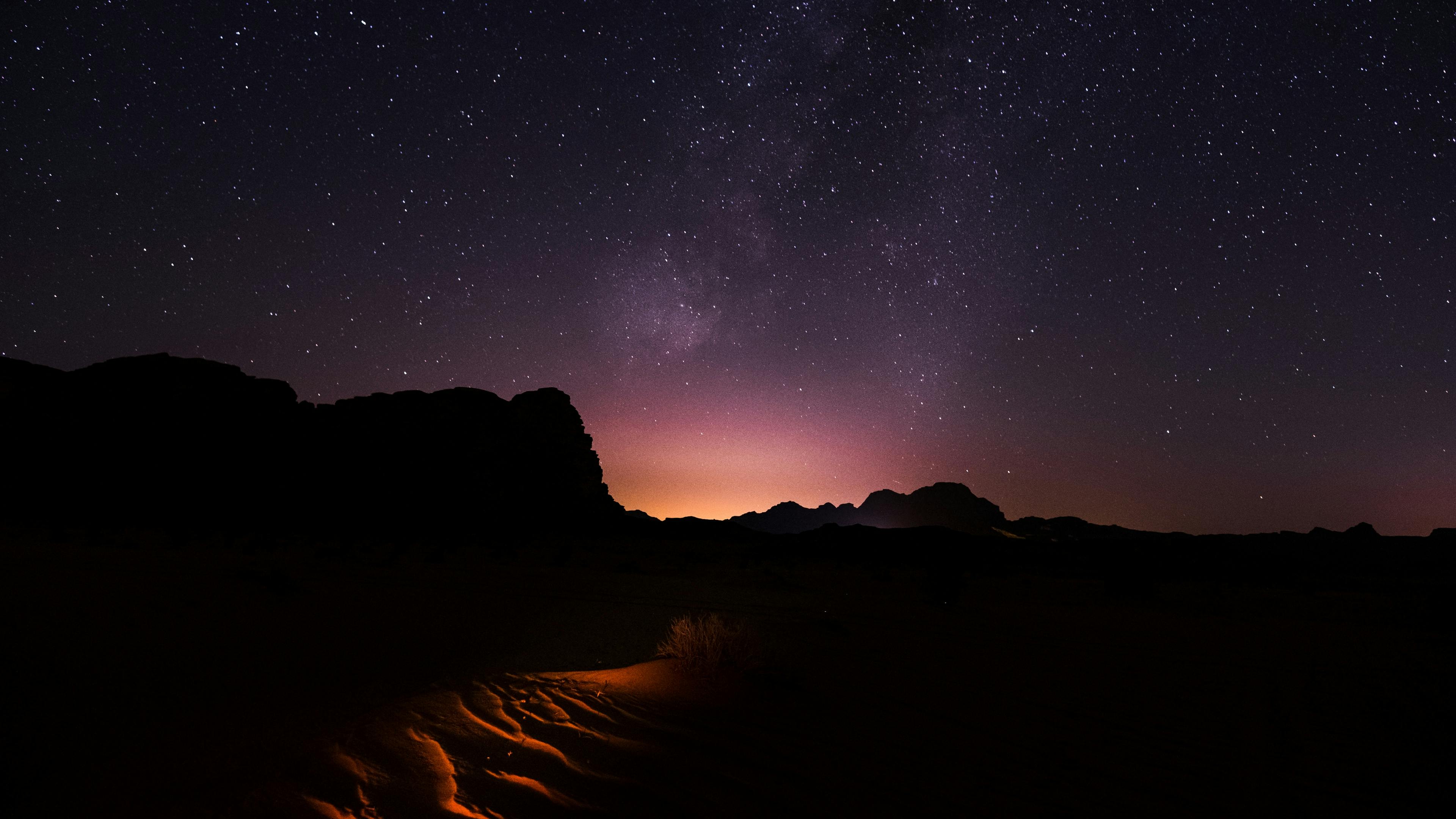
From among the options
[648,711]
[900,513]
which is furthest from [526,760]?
[900,513]

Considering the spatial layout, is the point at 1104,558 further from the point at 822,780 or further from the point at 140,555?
the point at 140,555

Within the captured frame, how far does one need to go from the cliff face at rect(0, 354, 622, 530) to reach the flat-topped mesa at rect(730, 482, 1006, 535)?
6714 cm

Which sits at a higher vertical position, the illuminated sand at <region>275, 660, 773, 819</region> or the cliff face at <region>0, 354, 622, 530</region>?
the cliff face at <region>0, 354, 622, 530</region>

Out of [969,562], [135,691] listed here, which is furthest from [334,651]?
[969,562]

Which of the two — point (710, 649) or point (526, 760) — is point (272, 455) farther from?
point (526, 760)

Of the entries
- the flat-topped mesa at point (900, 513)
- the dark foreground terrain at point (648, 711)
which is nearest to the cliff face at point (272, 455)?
the dark foreground terrain at point (648, 711)

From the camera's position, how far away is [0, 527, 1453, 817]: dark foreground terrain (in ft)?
11.9

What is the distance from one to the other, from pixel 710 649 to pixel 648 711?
129 centimetres

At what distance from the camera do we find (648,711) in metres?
4.99

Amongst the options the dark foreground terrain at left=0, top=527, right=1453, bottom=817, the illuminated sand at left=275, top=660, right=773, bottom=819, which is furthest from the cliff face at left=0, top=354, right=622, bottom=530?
the illuminated sand at left=275, top=660, right=773, bottom=819

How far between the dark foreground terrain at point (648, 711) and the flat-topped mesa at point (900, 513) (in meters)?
98.1

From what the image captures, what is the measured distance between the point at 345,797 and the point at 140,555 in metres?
19.1

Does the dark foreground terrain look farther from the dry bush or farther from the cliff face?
the cliff face

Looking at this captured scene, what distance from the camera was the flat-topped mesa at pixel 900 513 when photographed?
129000 mm
